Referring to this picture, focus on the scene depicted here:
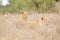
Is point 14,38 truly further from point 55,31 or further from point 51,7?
point 51,7

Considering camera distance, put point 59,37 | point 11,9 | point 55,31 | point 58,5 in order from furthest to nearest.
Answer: point 11,9 → point 58,5 → point 55,31 → point 59,37

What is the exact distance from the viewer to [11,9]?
23.1 metres

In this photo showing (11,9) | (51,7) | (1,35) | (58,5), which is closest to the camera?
(1,35)

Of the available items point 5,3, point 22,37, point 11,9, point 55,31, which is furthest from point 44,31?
point 5,3

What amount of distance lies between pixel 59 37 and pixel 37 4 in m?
15.0

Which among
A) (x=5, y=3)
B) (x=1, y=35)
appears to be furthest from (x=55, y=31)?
(x=5, y=3)

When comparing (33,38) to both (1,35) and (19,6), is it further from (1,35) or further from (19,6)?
(19,6)

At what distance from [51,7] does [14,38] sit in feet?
48.0

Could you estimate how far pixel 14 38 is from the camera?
21.7 ft

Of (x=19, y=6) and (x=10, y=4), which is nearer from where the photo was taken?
(x=19, y=6)

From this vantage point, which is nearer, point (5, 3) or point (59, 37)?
point (59, 37)

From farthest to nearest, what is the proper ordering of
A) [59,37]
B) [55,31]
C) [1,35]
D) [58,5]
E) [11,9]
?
[11,9]
[58,5]
[1,35]
[55,31]
[59,37]

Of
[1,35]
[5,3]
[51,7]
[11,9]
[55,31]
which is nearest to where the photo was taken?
[55,31]

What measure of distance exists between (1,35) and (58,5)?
1230cm
